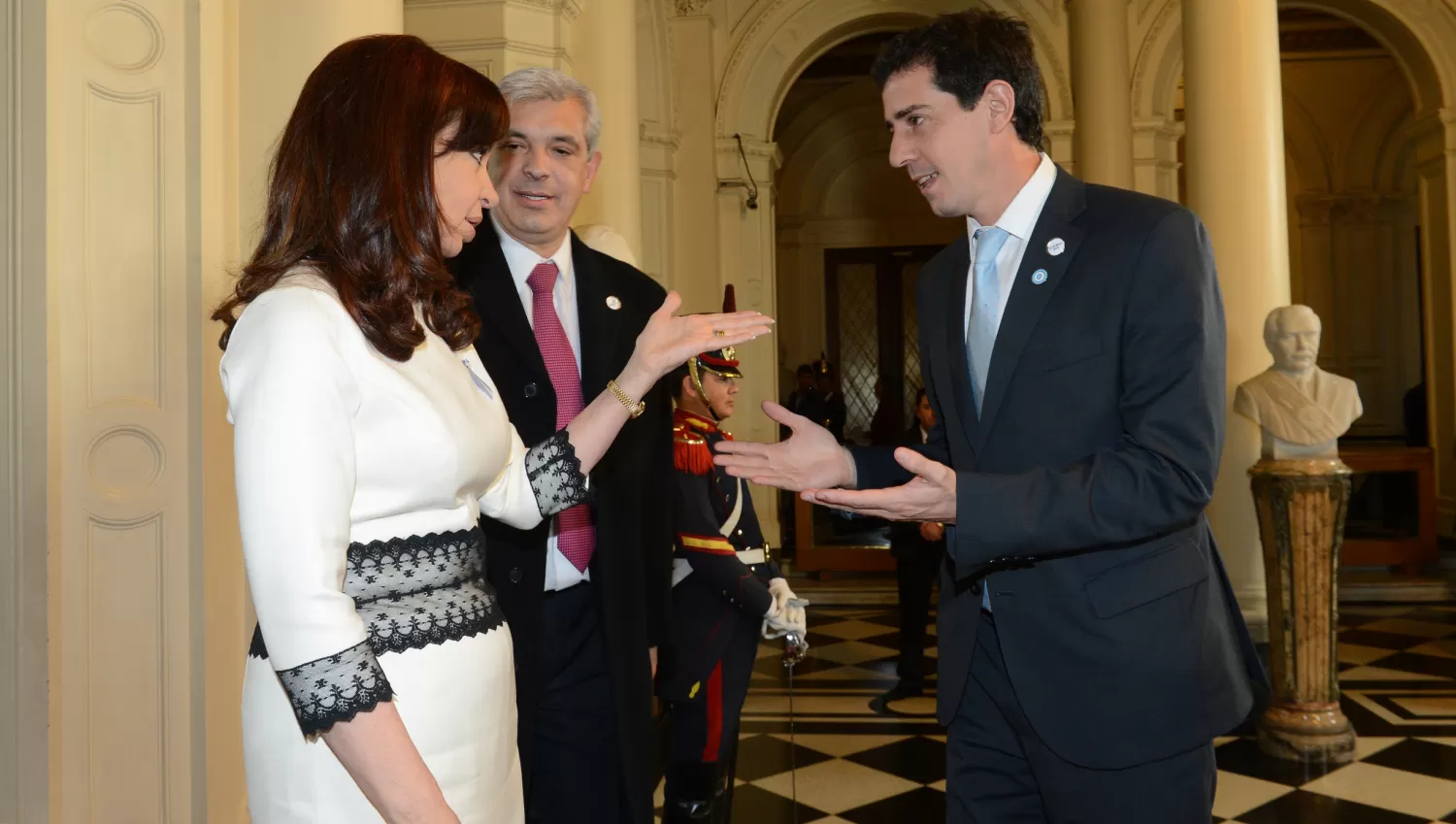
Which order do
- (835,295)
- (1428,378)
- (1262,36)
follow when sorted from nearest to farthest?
(1262,36) < (1428,378) < (835,295)

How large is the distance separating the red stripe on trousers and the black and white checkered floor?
0.37 m

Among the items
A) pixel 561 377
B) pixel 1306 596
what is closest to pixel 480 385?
pixel 561 377

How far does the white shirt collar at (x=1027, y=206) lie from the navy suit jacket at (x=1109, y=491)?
52 millimetres

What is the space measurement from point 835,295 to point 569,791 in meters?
16.7

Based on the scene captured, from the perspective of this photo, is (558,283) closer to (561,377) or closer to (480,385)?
(561,377)

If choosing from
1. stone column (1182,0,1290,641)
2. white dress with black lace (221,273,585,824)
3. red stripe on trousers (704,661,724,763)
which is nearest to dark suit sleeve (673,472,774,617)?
red stripe on trousers (704,661,724,763)

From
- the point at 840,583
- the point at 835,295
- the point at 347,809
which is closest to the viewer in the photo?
the point at 347,809

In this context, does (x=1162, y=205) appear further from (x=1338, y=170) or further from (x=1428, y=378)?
(x=1338, y=170)

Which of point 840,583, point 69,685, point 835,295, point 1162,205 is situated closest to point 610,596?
point 1162,205

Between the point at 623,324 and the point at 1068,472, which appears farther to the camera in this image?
the point at 623,324

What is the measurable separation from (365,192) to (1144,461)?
46.7 inches

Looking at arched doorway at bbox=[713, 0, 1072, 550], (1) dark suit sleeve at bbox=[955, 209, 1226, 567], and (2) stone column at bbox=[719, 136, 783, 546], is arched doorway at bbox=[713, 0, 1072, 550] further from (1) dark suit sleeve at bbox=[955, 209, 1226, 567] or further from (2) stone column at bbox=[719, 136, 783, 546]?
(1) dark suit sleeve at bbox=[955, 209, 1226, 567]

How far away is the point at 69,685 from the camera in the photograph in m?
2.79

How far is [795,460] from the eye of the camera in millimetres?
2203
